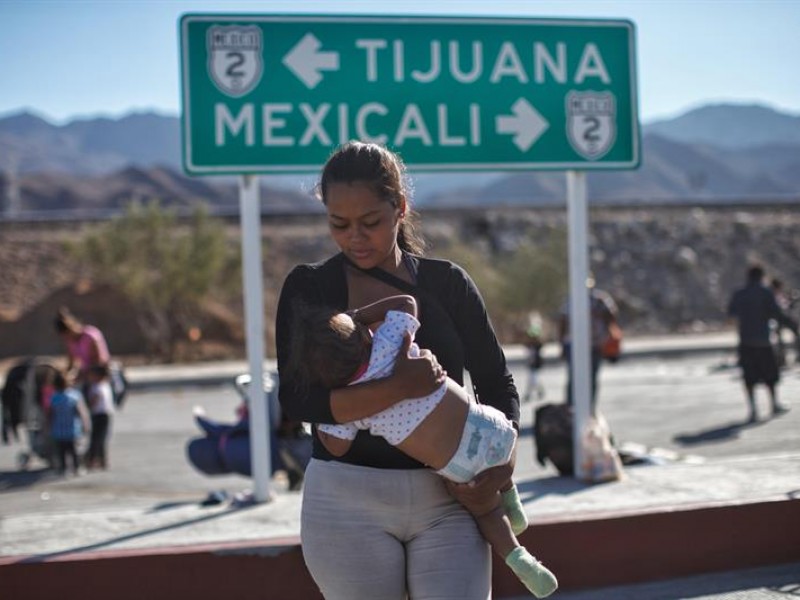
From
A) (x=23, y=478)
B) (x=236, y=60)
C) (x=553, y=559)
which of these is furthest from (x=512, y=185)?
(x=553, y=559)

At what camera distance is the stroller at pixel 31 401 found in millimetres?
11219

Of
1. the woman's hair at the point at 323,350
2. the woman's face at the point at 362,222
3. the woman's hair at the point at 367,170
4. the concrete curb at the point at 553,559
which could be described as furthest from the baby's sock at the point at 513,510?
the concrete curb at the point at 553,559

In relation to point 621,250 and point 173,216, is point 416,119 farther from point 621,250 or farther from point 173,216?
point 621,250

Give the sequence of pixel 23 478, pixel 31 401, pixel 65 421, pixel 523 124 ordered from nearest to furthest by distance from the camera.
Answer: pixel 523 124, pixel 65 421, pixel 23 478, pixel 31 401

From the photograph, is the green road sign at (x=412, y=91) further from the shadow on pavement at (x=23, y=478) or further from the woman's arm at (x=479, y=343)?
the shadow on pavement at (x=23, y=478)

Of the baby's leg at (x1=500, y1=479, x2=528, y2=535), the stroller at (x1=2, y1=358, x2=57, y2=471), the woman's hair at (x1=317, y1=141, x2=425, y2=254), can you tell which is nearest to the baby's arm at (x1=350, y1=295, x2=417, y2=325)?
the woman's hair at (x1=317, y1=141, x2=425, y2=254)

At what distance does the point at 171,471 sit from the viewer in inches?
446

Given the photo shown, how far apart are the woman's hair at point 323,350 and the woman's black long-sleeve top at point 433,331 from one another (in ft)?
0.20

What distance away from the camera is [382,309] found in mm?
3012

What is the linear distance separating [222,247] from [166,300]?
203cm

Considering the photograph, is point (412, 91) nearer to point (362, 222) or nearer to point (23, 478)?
point (362, 222)

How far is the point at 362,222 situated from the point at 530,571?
41.3 inches

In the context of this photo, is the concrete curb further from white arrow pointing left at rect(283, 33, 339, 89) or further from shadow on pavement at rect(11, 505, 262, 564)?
white arrow pointing left at rect(283, 33, 339, 89)

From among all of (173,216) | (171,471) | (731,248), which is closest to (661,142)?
(731,248)
